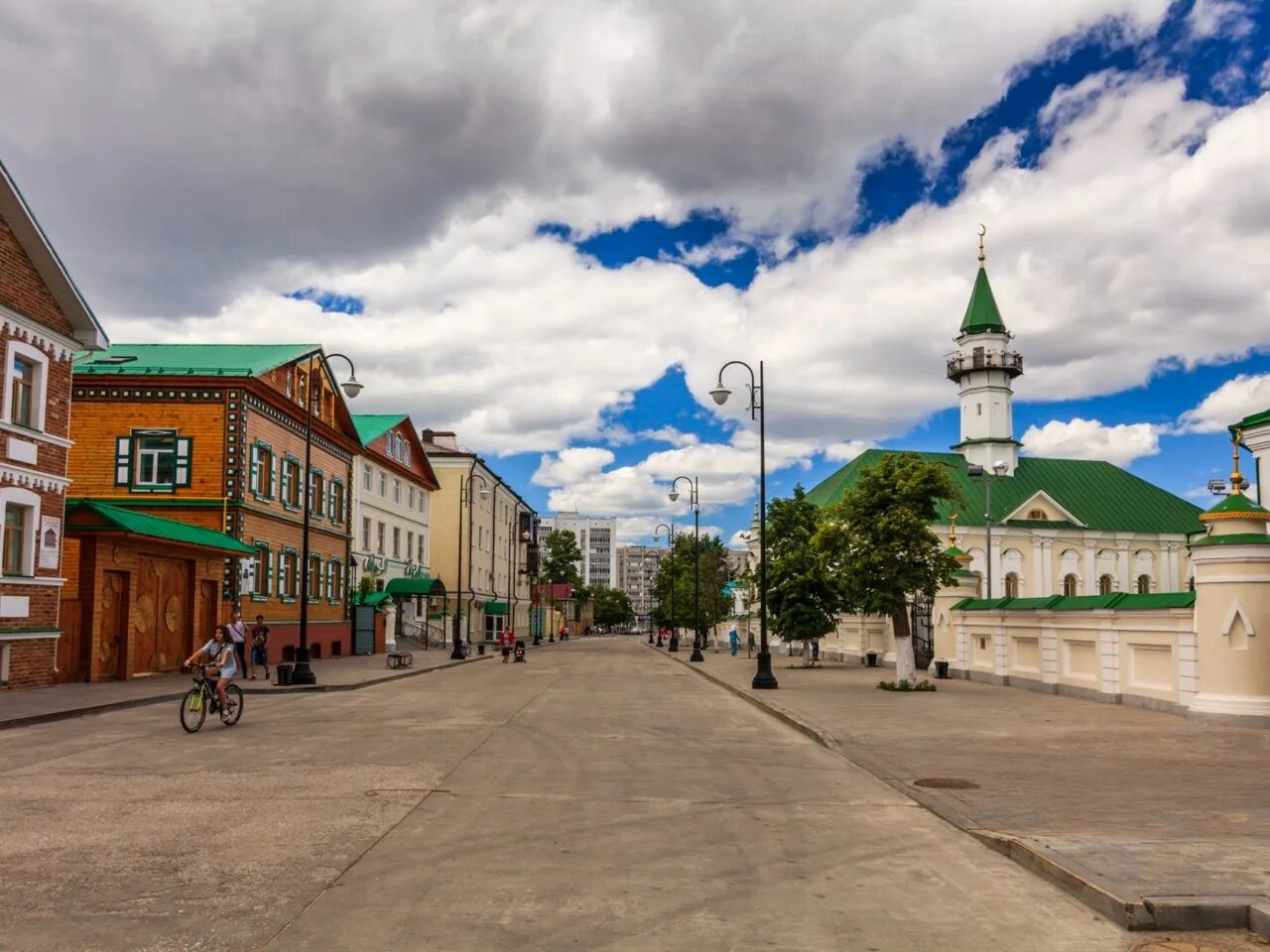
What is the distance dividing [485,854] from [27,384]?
20985 millimetres

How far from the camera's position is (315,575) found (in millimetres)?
44500

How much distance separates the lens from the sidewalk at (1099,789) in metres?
6.84

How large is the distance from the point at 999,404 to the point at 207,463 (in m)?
61.6

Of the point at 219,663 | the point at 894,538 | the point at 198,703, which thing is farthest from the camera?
the point at 894,538

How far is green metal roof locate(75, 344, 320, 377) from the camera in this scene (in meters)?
34.5

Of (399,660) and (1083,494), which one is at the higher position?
(1083,494)

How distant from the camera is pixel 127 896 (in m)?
6.61

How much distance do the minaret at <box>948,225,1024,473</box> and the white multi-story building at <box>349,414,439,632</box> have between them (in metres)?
40.3

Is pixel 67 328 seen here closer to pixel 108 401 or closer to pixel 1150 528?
pixel 108 401

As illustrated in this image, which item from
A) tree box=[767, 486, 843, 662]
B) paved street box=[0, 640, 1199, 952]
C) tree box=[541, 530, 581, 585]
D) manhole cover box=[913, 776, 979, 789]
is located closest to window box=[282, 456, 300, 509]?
tree box=[767, 486, 843, 662]

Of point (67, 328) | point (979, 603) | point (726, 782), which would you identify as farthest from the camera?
point (979, 603)

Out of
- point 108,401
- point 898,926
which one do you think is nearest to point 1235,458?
point 898,926

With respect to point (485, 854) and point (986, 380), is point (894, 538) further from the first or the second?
point (986, 380)

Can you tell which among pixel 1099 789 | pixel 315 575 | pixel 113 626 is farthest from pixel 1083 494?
pixel 1099 789
